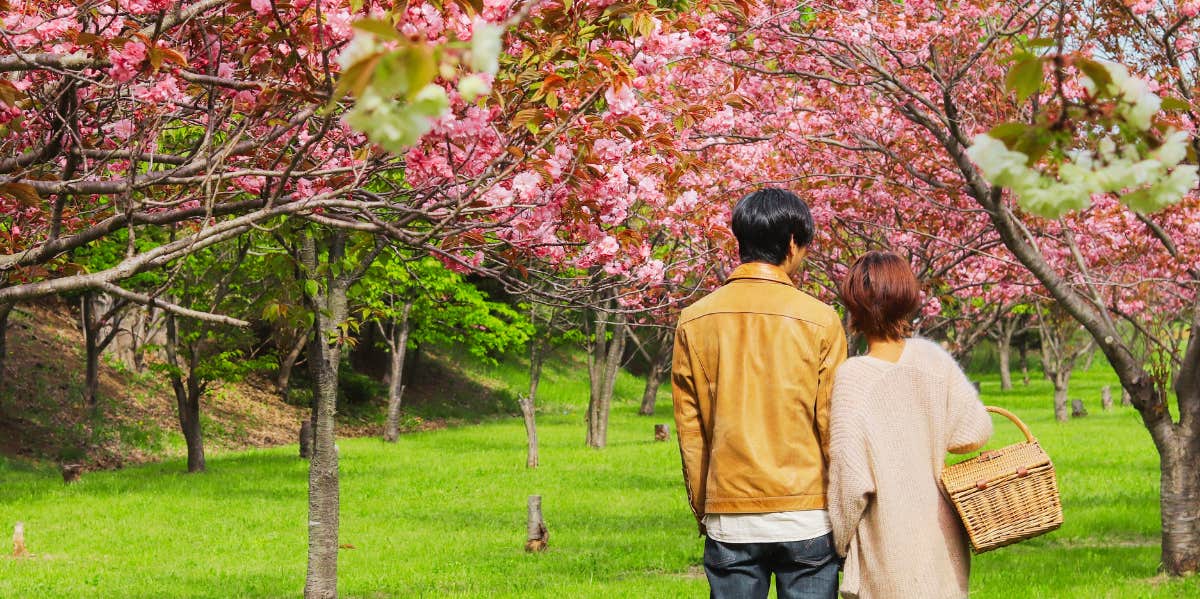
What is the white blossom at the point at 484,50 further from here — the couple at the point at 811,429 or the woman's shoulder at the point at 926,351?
the woman's shoulder at the point at 926,351

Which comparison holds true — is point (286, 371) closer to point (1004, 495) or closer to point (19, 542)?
point (19, 542)

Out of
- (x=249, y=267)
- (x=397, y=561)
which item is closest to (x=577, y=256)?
(x=397, y=561)

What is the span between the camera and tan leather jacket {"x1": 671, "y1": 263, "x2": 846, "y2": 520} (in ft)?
11.0

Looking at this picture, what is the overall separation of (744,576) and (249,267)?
1608 cm

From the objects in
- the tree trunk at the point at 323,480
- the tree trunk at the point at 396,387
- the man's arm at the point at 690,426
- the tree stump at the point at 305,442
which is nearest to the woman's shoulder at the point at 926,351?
the man's arm at the point at 690,426

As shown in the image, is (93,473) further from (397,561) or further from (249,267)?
(397,561)

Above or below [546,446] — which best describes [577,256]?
above

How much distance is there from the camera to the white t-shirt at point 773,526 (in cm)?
334

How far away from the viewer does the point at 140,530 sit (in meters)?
14.0

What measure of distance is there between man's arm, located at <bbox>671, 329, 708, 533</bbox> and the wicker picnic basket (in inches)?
29.7

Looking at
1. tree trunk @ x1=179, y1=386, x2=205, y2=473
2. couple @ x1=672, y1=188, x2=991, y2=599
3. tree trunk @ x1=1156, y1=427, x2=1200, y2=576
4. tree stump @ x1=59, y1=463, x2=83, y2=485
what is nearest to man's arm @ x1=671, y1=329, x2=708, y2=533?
couple @ x1=672, y1=188, x2=991, y2=599

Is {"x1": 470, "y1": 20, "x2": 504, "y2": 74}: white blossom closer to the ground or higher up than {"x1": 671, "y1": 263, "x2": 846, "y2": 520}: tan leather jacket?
higher up

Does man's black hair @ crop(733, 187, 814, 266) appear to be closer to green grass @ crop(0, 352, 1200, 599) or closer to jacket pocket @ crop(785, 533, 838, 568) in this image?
jacket pocket @ crop(785, 533, 838, 568)

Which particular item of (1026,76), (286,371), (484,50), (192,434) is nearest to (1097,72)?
(1026,76)
